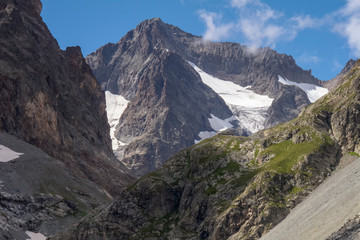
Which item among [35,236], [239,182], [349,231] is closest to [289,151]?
[239,182]

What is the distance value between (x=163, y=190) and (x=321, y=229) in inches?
2100

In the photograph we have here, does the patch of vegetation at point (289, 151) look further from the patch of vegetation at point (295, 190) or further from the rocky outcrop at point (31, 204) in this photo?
the rocky outcrop at point (31, 204)

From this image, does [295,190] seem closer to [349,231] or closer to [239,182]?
[239,182]

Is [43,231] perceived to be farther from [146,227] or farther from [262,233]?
[262,233]

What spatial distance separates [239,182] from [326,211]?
3569cm

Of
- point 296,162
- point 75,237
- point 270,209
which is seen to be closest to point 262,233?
point 270,209

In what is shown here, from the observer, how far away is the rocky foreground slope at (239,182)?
9756 cm

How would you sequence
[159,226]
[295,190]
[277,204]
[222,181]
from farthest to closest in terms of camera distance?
[222,181] < [159,226] < [295,190] < [277,204]

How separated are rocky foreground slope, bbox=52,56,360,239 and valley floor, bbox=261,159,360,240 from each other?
30.9 ft

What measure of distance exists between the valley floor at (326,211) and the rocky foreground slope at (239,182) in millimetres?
9420

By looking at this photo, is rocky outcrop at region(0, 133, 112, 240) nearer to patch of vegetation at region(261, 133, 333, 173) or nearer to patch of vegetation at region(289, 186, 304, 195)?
patch of vegetation at region(261, 133, 333, 173)

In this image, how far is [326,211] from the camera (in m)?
A: 71.9

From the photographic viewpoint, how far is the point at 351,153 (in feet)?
340

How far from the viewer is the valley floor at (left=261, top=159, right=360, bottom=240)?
6488cm
